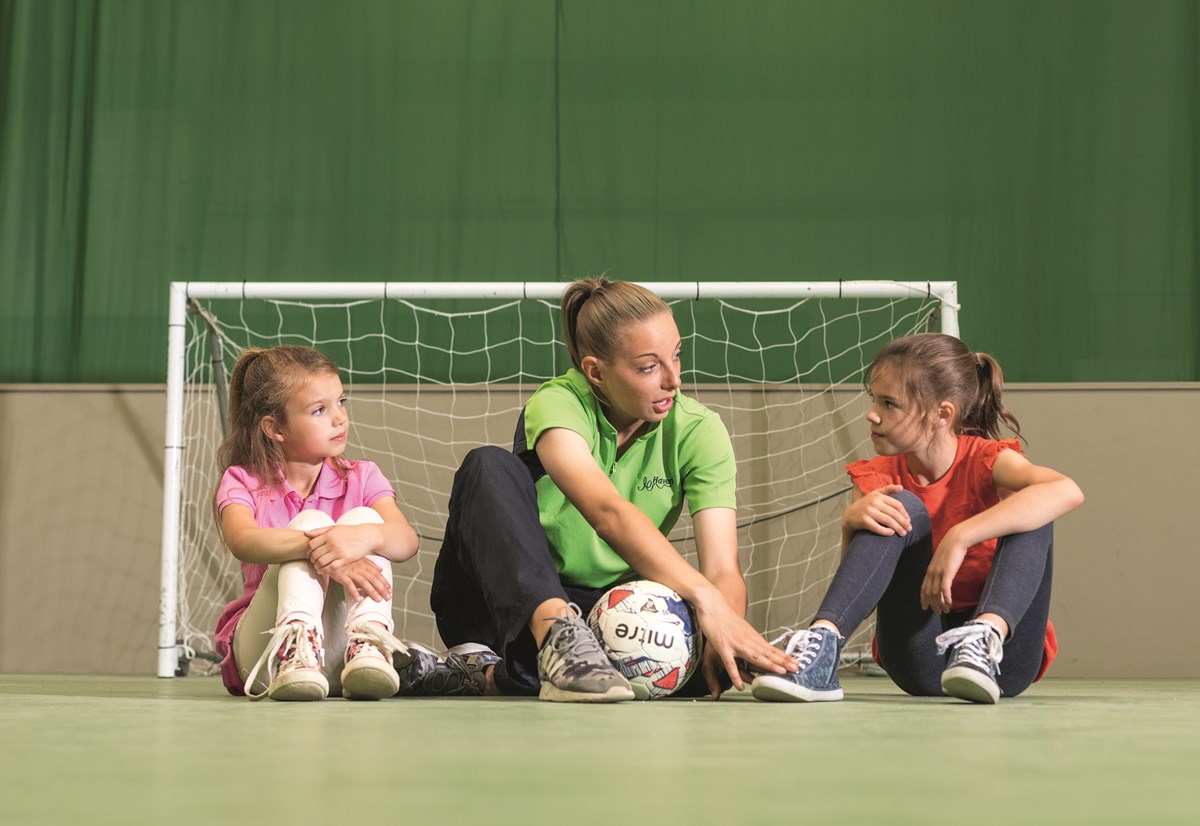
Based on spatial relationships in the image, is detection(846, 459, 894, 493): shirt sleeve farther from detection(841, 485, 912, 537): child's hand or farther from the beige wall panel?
the beige wall panel

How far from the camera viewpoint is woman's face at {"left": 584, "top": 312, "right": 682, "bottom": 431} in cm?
168

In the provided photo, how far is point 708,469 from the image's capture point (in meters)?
1.78

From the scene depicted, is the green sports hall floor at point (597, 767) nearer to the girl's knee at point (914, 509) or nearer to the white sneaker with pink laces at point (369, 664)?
the white sneaker with pink laces at point (369, 664)

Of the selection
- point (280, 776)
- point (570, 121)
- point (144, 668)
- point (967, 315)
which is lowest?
point (144, 668)

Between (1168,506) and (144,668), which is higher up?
(1168,506)

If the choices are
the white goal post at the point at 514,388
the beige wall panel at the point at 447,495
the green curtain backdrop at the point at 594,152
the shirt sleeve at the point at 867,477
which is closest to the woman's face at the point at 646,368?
the shirt sleeve at the point at 867,477

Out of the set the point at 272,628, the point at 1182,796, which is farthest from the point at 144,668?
the point at 1182,796

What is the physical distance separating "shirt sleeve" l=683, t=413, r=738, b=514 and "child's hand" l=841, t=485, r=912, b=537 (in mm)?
264

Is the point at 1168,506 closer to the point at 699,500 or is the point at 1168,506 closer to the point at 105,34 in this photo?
the point at 699,500

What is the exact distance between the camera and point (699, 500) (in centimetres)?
177

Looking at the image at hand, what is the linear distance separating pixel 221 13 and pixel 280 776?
3.25 meters

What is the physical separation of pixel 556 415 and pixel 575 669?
409 millimetres

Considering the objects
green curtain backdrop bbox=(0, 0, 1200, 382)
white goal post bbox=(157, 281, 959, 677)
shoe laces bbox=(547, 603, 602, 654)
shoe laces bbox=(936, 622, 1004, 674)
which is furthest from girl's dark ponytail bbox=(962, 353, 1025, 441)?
green curtain backdrop bbox=(0, 0, 1200, 382)

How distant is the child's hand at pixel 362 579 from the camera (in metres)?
1.54
